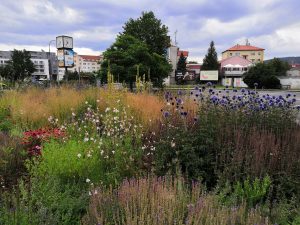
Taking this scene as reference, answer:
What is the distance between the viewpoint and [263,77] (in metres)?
43.8

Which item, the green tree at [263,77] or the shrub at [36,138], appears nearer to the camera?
the shrub at [36,138]

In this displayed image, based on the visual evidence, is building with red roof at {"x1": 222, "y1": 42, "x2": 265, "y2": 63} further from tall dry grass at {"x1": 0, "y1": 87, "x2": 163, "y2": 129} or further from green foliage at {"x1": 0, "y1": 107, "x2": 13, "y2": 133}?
green foliage at {"x1": 0, "y1": 107, "x2": 13, "y2": 133}

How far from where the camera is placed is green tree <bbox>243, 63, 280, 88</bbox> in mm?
43844

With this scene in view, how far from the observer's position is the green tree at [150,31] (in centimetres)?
3269

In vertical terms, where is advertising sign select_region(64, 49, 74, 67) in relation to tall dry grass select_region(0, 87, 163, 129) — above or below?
above

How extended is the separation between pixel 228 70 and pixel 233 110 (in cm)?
7880

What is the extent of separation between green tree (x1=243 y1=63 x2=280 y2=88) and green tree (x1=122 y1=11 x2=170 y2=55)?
17596mm

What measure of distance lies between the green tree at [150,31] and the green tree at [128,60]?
8.54 metres

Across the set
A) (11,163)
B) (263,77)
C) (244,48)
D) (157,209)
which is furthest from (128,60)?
(244,48)

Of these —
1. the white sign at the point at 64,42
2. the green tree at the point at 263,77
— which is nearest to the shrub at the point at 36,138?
the white sign at the point at 64,42

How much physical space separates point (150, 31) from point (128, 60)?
39.2ft

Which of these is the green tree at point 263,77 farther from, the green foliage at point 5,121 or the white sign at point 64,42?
the green foliage at point 5,121

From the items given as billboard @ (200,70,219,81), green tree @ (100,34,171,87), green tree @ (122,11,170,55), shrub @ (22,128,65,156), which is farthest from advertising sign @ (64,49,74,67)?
billboard @ (200,70,219,81)

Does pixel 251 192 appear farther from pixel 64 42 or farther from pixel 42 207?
pixel 64 42
